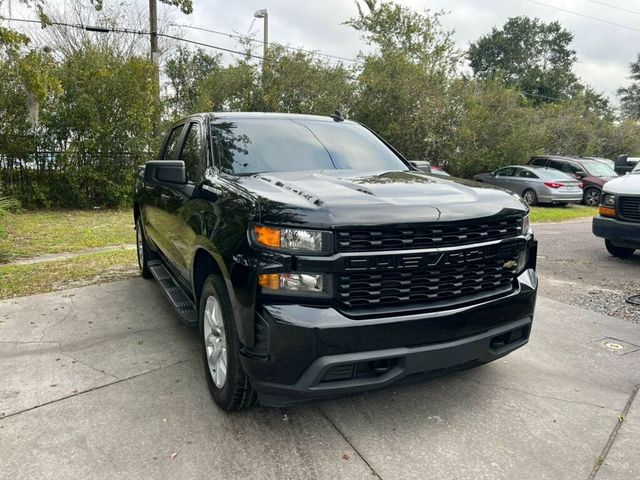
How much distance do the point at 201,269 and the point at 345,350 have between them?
50.8 inches

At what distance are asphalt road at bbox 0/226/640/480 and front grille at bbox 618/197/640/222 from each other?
3133 mm

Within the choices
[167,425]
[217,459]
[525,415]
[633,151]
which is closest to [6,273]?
[167,425]

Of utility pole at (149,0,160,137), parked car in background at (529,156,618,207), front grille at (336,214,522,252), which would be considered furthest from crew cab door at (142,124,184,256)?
parked car in background at (529,156,618,207)

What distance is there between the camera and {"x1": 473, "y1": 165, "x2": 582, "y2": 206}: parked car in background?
51.9 feet

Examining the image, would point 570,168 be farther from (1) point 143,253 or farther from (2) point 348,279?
(2) point 348,279

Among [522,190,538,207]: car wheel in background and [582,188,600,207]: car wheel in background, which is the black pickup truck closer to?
[522,190,538,207]: car wheel in background

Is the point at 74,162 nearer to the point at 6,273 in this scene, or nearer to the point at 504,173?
the point at 6,273

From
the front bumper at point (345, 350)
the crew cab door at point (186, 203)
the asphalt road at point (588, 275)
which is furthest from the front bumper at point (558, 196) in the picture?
the front bumper at point (345, 350)

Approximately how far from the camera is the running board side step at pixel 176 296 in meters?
3.49

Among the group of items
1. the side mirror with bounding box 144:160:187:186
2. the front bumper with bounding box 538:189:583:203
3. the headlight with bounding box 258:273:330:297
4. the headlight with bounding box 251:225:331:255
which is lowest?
the front bumper with bounding box 538:189:583:203

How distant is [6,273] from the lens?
19.9 ft

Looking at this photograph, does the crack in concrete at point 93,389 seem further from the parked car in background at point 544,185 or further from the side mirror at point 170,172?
the parked car in background at point 544,185

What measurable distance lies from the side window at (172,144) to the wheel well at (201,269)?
1.70 metres

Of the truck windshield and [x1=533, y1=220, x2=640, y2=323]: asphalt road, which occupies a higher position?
the truck windshield
